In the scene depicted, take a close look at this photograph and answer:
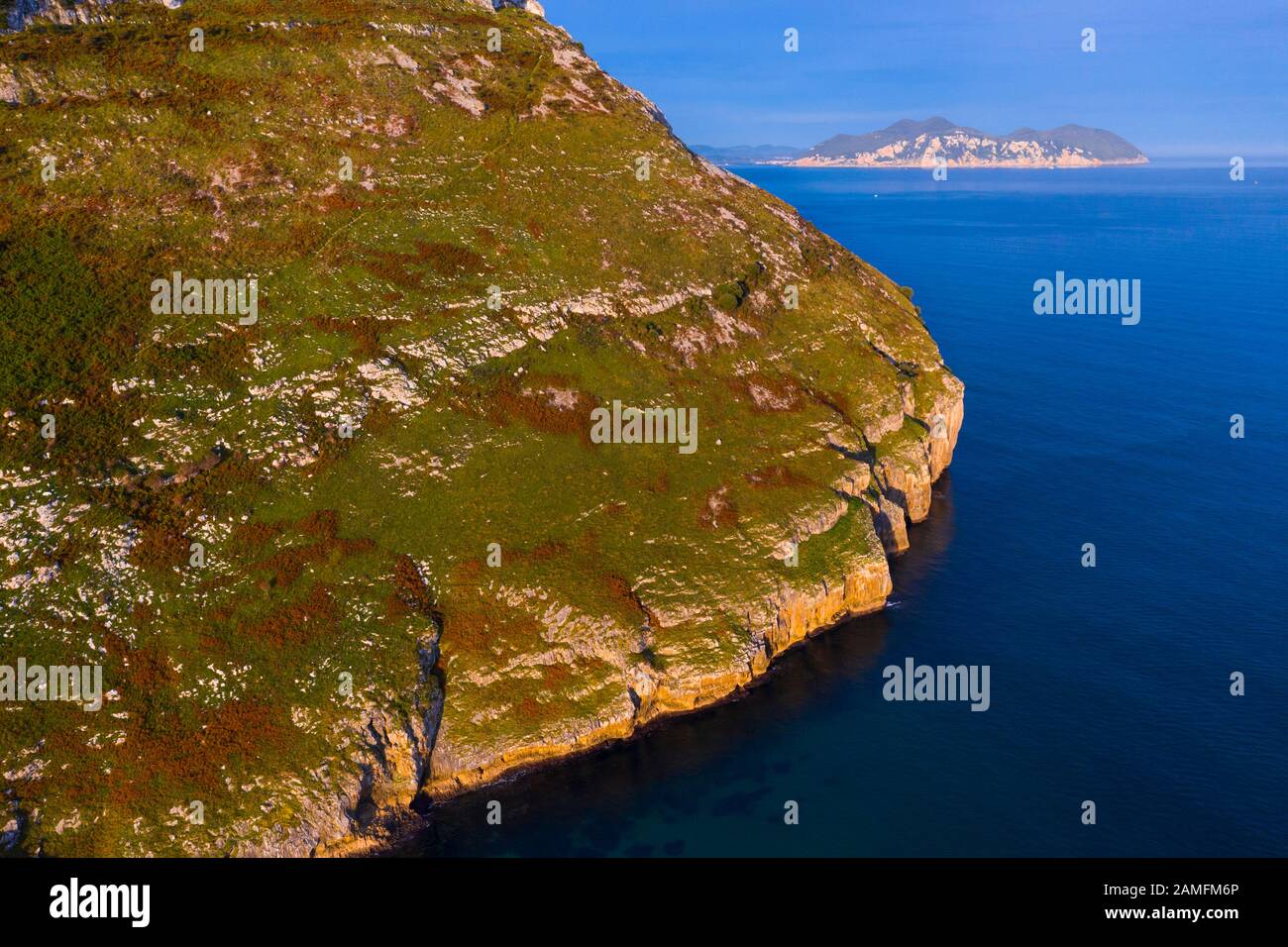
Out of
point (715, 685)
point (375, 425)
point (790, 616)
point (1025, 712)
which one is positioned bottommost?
point (1025, 712)

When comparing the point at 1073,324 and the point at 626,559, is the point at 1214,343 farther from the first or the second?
the point at 626,559

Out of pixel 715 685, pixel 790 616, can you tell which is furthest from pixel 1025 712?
pixel 715 685

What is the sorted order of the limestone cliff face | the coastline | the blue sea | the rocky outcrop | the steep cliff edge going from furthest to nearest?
1. the rocky outcrop
2. the limestone cliff face
3. the steep cliff edge
4. the blue sea
5. the coastline

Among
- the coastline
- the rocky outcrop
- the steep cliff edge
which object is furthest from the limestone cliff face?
the rocky outcrop

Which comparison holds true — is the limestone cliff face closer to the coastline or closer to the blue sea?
the coastline

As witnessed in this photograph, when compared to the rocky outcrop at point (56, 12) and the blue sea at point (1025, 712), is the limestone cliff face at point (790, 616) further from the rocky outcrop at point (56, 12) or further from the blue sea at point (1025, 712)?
the rocky outcrop at point (56, 12)

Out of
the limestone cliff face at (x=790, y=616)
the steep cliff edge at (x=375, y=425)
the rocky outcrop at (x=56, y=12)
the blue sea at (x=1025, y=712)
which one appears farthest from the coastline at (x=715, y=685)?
the rocky outcrop at (x=56, y=12)

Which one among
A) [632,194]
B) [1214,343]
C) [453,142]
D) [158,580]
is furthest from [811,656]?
[1214,343]

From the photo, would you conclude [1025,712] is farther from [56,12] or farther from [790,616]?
[56,12]
